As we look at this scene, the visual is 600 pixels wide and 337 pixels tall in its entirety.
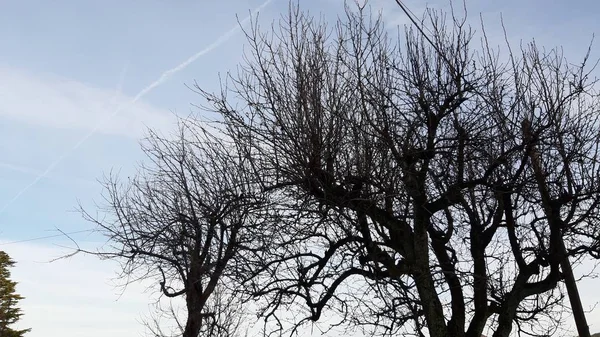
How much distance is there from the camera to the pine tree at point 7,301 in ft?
128

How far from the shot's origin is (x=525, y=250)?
9.86 m

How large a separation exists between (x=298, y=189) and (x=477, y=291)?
3000 millimetres

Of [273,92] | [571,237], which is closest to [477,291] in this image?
[571,237]

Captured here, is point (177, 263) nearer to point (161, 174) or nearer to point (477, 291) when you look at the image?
point (161, 174)

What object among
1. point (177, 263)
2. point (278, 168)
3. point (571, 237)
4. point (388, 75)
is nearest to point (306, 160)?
point (278, 168)

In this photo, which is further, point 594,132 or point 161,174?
point 161,174

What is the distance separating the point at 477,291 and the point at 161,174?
846 cm

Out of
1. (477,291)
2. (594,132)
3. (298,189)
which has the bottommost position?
(477,291)

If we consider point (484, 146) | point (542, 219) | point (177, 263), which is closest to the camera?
point (484, 146)

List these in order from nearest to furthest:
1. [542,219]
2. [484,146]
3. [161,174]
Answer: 1. [484,146]
2. [542,219]
3. [161,174]

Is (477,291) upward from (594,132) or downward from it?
downward

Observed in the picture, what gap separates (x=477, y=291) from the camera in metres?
9.30

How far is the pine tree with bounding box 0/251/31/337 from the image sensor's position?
3892cm

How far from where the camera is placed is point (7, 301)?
132 ft
